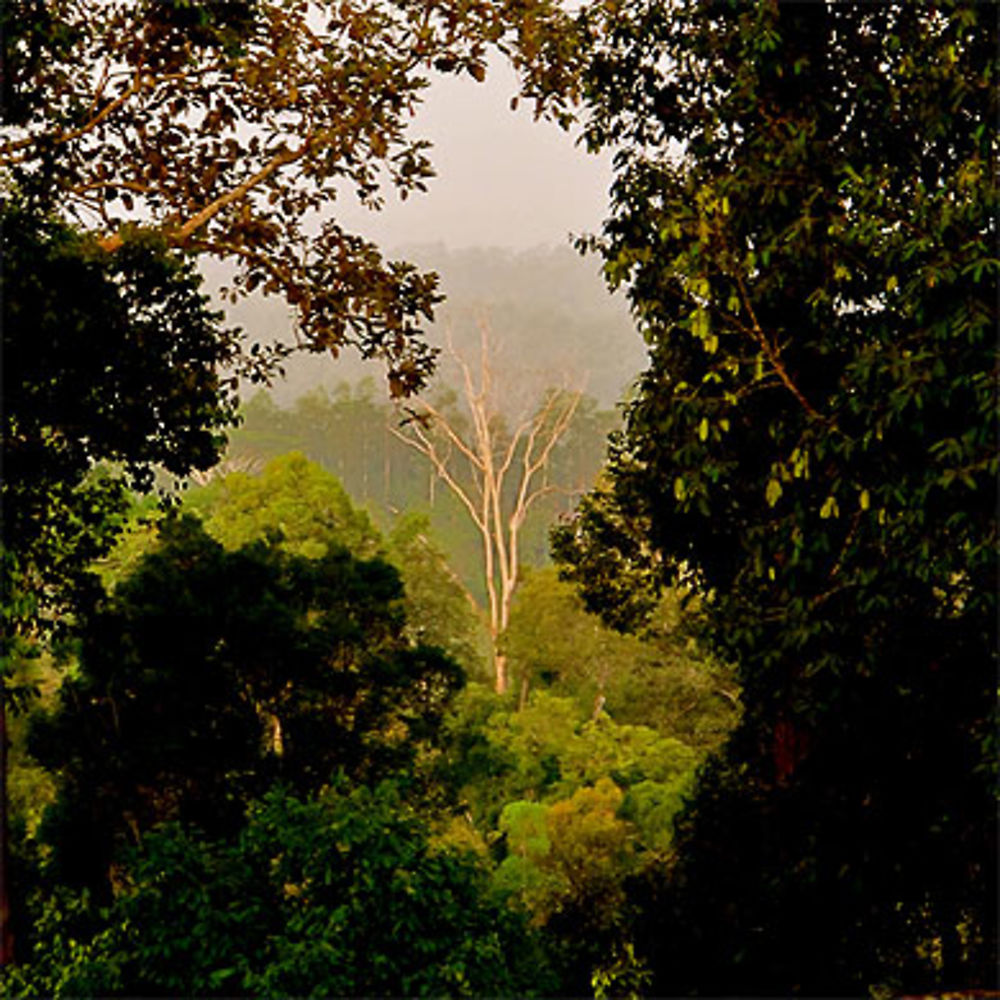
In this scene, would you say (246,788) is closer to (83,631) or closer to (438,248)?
(83,631)

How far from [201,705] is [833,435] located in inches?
466

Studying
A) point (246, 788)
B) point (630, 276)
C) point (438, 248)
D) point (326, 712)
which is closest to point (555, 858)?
point (326, 712)

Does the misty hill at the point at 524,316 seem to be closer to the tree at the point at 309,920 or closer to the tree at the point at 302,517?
the tree at the point at 302,517

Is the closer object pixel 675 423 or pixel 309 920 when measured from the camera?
pixel 309 920

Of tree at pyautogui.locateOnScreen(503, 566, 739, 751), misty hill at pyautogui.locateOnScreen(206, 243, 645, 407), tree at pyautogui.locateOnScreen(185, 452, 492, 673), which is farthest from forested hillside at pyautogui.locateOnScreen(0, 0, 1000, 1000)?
misty hill at pyautogui.locateOnScreen(206, 243, 645, 407)

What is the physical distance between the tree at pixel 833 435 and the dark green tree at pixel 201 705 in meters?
8.14

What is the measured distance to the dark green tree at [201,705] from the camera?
16.1 metres

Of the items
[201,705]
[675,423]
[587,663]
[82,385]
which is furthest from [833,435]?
[587,663]

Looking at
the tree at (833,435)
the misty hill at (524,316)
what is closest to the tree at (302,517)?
the tree at (833,435)

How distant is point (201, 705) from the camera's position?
16.8m

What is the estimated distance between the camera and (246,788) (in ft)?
53.8

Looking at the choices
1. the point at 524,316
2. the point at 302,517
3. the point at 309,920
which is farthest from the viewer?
the point at 524,316

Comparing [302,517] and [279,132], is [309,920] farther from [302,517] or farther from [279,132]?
[302,517]

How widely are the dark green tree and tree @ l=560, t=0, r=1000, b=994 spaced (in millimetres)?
8142
